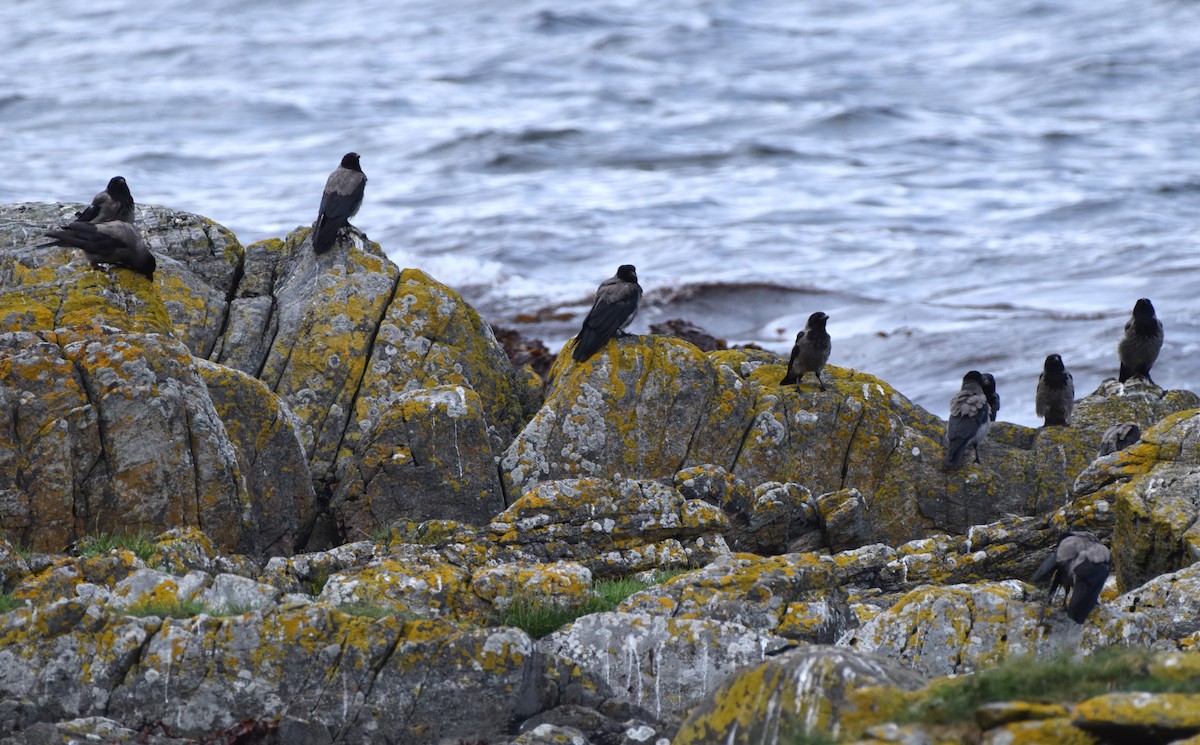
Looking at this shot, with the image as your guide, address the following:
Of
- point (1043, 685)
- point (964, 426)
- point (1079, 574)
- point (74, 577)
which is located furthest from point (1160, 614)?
point (74, 577)

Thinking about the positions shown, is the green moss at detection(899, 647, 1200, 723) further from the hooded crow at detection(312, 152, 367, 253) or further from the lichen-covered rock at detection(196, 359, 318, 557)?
the hooded crow at detection(312, 152, 367, 253)

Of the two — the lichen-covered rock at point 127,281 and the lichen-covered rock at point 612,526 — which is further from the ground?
the lichen-covered rock at point 127,281

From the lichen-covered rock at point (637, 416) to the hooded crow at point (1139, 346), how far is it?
6898 millimetres

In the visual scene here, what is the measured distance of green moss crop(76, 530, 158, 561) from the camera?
33.6 ft

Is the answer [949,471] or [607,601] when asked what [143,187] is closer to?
[949,471]

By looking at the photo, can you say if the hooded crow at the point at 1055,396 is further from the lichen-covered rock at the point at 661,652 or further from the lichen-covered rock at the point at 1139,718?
the lichen-covered rock at the point at 1139,718

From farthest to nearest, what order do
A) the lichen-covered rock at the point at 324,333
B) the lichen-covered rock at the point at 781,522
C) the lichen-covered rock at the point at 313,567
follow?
the lichen-covered rock at the point at 324,333 → the lichen-covered rock at the point at 781,522 → the lichen-covered rock at the point at 313,567

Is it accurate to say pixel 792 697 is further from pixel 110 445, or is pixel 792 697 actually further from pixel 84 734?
pixel 110 445

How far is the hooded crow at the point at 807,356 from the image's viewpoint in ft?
49.2

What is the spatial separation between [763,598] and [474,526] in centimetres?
311

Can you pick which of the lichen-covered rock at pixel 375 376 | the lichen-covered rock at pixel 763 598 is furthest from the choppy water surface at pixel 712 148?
the lichen-covered rock at pixel 763 598

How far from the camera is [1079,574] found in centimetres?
920

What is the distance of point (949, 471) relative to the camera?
14.9 m

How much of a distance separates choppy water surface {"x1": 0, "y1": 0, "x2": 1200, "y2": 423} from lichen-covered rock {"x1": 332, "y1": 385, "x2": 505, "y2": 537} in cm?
1608
